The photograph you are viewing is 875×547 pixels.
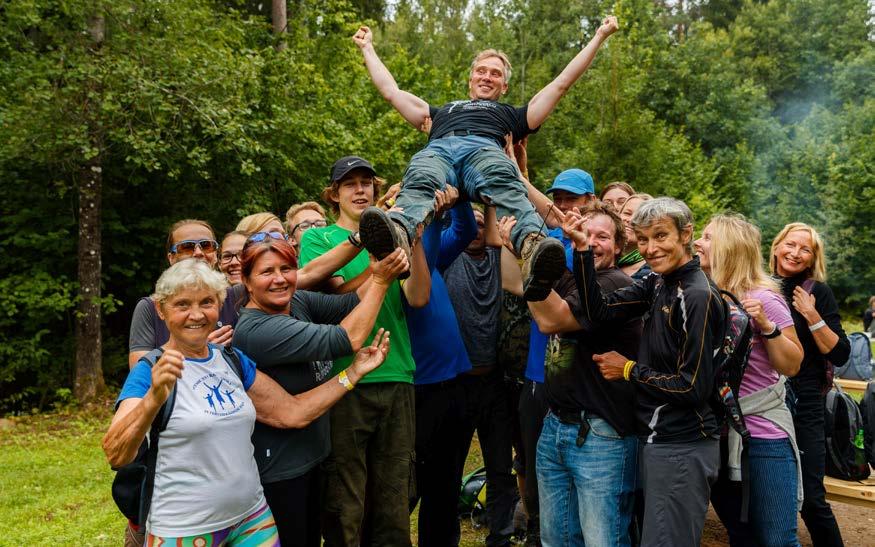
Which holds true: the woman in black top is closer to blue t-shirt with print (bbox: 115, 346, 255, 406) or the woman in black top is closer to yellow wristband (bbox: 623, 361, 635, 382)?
yellow wristband (bbox: 623, 361, 635, 382)

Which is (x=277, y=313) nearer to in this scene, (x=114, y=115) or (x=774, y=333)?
(x=774, y=333)

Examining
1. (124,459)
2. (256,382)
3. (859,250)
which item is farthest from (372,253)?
(859,250)

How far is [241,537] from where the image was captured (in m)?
2.76

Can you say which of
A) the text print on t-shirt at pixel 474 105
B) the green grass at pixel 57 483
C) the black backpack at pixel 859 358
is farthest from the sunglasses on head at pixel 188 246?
the black backpack at pixel 859 358

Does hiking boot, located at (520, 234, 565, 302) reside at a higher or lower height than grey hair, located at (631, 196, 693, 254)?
lower

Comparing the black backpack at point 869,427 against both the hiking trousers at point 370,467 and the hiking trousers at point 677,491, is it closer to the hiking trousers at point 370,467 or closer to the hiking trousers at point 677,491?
the hiking trousers at point 677,491

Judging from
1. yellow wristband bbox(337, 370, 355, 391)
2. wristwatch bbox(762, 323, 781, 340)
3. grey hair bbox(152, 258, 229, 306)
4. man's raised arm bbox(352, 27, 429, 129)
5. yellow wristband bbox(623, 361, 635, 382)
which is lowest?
yellow wristband bbox(337, 370, 355, 391)

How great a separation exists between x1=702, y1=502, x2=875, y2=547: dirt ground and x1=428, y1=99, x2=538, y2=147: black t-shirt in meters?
3.18

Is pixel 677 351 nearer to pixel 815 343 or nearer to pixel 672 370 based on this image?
pixel 672 370

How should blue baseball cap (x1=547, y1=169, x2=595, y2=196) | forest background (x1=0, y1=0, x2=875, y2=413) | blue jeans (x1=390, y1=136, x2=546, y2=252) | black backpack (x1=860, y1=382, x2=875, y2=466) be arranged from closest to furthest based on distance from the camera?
blue jeans (x1=390, y1=136, x2=546, y2=252) → blue baseball cap (x1=547, y1=169, x2=595, y2=196) → black backpack (x1=860, y1=382, x2=875, y2=466) → forest background (x1=0, y1=0, x2=875, y2=413)

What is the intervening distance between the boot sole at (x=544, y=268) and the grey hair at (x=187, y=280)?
4.04 feet

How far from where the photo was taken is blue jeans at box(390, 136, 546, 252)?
11.3ft

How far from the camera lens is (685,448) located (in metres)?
3.08

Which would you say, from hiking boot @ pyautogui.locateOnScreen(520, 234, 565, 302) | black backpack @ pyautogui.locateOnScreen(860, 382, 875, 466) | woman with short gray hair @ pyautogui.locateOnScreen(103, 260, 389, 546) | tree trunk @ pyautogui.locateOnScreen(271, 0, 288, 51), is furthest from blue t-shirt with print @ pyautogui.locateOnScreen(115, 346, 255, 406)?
tree trunk @ pyautogui.locateOnScreen(271, 0, 288, 51)
